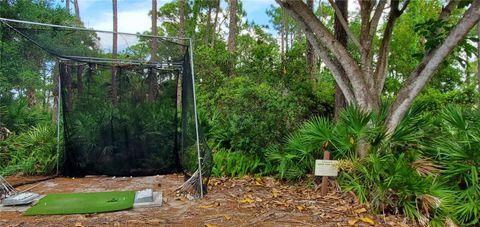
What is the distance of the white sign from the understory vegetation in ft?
0.81

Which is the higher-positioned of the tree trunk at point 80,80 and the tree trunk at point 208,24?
the tree trunk at point 208,24

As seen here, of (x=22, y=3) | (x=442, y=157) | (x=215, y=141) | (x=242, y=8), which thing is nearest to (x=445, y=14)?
(x=442, y=157)

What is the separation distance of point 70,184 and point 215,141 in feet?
8.21

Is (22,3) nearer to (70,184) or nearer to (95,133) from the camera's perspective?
(95,133)

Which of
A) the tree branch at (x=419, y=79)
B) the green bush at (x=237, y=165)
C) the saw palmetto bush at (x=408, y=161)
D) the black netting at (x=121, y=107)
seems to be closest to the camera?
the saw palmetto bush at (x=408, y=161)

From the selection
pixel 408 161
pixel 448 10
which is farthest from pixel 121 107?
pixel 448 10

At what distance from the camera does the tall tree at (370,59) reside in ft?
14.7

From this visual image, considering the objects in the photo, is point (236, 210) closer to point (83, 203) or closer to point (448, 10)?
point (83, 203)

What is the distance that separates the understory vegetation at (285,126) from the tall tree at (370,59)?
0.18 meters

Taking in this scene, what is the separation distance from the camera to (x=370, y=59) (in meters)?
5.15

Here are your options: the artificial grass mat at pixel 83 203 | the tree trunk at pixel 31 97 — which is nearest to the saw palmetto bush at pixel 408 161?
the artificial grass mat at pixel 83 203

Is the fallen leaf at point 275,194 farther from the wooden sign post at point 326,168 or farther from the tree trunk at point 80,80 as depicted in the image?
the tree trunk at point 80,80

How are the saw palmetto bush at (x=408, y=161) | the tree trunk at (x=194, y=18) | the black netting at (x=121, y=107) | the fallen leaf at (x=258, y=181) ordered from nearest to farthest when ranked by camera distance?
the saw palmetto bush at (x=408, y=161) < the fallen leaf at (x=258, y=181) < the black netting at (x=121, y=107) < the tree trunk at (x=194, y=18)

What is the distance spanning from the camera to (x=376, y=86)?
17.1 ft
